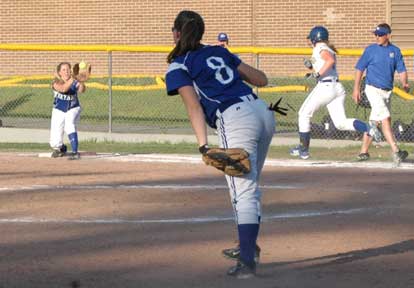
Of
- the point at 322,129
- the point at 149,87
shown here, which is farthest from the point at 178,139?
the point at 149,87

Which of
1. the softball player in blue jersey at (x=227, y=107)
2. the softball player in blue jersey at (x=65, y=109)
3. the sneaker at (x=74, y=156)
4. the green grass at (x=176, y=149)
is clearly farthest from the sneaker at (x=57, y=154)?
the softball player in blue jersey at (x=227, y=107)

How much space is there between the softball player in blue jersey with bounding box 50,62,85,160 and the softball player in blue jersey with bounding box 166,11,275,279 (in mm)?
9115

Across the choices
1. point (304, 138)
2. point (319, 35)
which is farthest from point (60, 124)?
point (319, 35)

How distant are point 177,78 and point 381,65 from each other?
848 centimetres

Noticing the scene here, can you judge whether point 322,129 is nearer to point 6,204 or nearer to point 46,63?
point 6,204

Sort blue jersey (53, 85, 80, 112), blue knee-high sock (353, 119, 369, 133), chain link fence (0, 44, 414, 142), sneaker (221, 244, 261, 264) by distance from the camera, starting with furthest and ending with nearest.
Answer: chain link fence (0, 44, 414, 142), blue jersey (53, 85, 80, 112), blue knee-high sock (353, 119, 369, 133), sneaker (221, 244, 261, 264)

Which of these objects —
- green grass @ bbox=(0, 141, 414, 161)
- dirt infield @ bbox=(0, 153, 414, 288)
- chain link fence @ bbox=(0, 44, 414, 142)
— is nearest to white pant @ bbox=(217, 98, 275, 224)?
dirt infield @ bbox=(0, 153, 414, 288)

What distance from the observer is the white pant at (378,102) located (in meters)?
→ 16.2

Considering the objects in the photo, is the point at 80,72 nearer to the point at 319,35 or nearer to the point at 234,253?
the point at 319,35

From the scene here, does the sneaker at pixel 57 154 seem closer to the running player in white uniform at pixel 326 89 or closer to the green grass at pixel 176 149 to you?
the green grass at pixel 176 149

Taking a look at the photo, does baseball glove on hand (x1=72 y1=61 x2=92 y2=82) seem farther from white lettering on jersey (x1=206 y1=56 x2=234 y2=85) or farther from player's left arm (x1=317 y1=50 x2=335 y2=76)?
white lettering on jersey (x1=206 y1=56 x2=234 y2=85)

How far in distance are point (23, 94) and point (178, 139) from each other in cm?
748

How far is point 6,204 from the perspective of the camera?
39.7ft

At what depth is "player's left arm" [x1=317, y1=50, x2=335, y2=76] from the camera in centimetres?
1599
